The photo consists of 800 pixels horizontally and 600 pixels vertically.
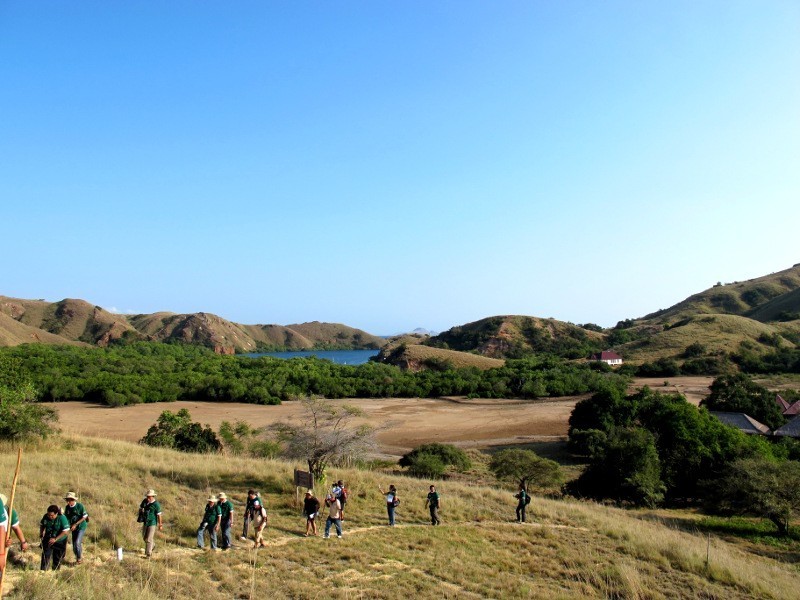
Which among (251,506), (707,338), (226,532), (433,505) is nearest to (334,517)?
(251,506)

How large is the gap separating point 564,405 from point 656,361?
35.8 meters

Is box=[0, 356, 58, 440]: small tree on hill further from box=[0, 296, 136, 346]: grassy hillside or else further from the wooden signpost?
box=[0, 296, 136, 346]: grassy hillside

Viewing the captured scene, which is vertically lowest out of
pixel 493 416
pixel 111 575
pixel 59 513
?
pixel 493 416

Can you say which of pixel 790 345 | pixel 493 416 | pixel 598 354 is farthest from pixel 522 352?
pixel 493 416

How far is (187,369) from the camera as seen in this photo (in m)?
84.8

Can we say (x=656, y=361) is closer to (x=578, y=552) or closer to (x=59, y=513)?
(x=578, y=552)

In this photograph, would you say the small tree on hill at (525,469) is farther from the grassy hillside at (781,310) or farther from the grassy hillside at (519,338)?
the grassy hillside at (781,310)

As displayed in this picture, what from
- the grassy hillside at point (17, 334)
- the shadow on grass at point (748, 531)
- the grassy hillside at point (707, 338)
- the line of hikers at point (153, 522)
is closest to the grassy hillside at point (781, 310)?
the grassy hillside at point (707, 338)

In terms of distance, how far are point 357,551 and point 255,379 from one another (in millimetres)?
68680

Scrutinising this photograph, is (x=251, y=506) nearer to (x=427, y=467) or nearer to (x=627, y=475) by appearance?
(x=427, y=467)

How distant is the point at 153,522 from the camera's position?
10203 millimetres

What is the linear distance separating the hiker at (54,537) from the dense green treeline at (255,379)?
52827 millimetres

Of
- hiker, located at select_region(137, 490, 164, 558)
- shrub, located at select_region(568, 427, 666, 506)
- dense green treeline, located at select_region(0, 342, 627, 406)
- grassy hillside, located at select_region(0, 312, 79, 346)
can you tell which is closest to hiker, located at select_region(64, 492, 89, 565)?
hiker, located at select_region(137, 490, 164, 558)

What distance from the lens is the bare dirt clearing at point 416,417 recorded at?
48.4 meters
